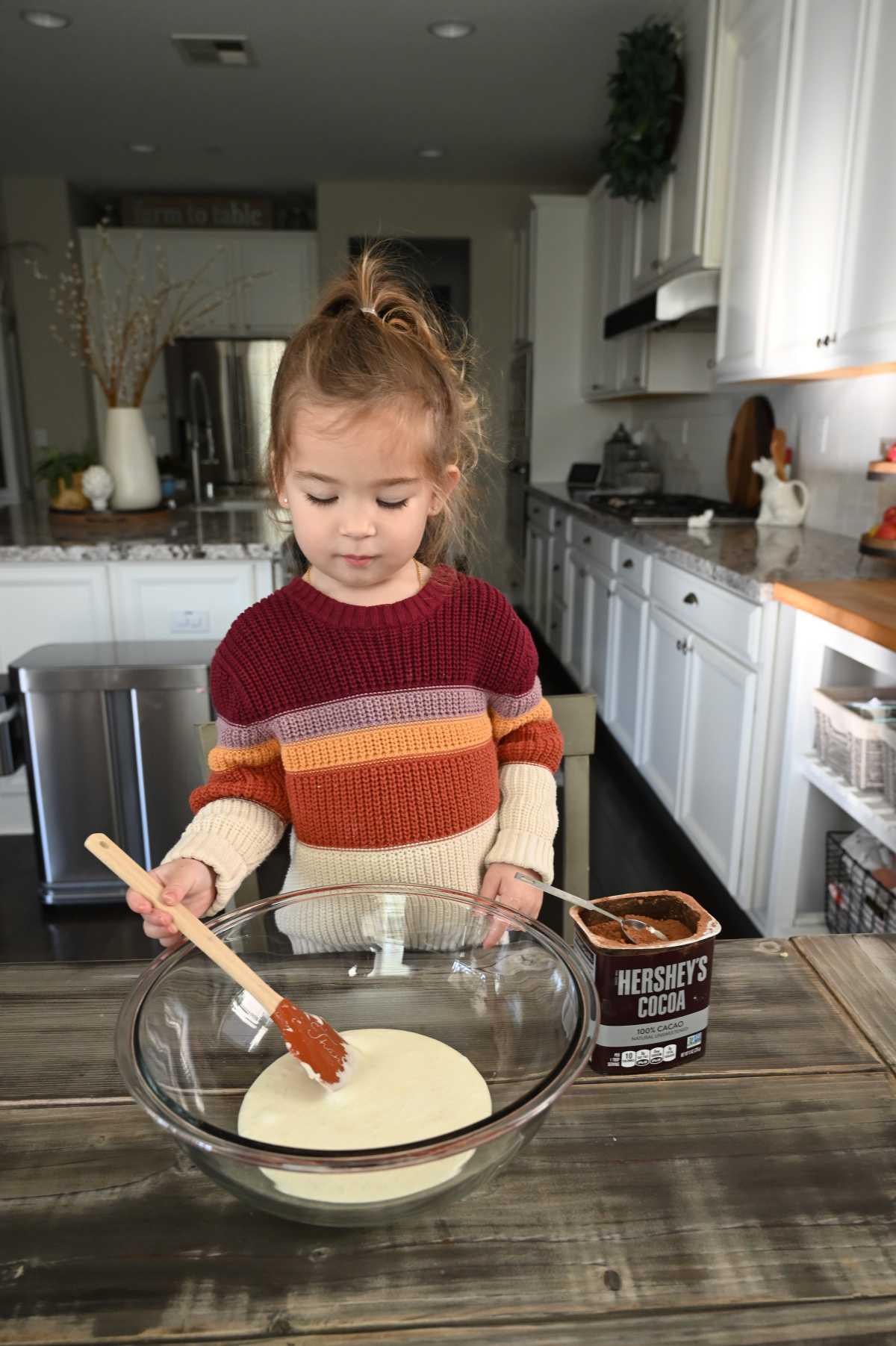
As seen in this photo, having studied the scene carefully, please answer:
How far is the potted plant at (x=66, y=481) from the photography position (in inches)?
108

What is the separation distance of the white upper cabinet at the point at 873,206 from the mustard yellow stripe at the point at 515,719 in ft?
4.18

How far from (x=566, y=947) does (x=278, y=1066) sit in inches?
7.3

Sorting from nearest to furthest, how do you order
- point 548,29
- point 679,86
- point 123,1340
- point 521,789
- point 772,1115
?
point 123,1340
point 772,1115
point 521,789
point 679,86
point 548,29

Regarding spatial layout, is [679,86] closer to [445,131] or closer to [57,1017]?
[445,131]

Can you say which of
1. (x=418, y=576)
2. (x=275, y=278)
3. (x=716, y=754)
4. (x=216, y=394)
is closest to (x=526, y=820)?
(x=418, y=576)

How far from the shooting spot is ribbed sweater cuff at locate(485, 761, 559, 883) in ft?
2.86

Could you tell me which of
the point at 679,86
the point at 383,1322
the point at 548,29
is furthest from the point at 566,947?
the point at 548,29

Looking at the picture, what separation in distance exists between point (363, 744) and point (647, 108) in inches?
115

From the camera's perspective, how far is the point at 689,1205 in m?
0.49

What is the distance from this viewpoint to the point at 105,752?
2.25 meters

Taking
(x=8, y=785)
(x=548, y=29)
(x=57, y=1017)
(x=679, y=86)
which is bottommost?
(x=8, y=785)

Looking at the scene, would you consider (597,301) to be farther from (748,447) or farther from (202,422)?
(202,422)

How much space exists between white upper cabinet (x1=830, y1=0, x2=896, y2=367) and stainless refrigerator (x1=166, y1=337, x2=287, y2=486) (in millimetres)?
4198

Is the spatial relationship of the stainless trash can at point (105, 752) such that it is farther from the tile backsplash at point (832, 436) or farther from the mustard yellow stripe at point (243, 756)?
the tile backsplash at point (832, 436)
